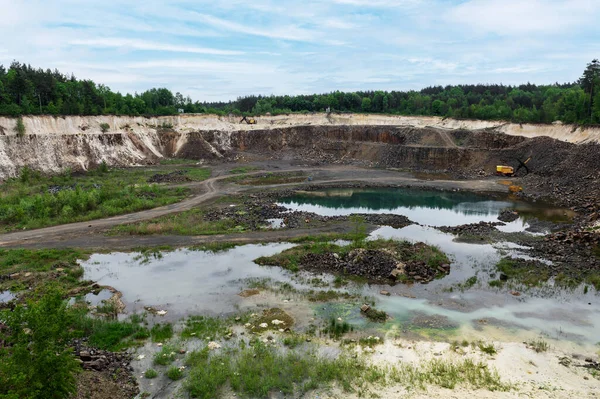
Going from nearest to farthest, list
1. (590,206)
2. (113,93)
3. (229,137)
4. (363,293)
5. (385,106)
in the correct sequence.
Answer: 1. (363,293)
2. (590,206)
3. (229,137)
4. (113,93)
5. (385,106)

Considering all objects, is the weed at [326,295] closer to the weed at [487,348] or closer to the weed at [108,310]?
the weed at [487,348]

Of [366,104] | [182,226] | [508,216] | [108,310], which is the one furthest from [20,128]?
[366,104]

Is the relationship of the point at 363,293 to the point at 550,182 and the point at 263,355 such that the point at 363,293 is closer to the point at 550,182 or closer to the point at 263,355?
the point at 263,355

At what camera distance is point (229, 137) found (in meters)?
82.4

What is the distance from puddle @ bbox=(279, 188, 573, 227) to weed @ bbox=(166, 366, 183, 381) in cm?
2676

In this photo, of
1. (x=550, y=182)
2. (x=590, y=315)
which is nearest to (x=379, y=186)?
(x=550, y=182)

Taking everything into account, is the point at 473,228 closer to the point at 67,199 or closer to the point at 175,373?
the point at 175,373

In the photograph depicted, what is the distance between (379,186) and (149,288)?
3665cm

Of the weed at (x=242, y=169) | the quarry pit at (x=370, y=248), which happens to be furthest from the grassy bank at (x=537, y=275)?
the weed at (x=242, y=169)

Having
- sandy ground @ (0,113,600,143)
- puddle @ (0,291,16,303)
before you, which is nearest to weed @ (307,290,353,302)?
puddle @ (0,291,16,303)

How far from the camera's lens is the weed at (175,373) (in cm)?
1509

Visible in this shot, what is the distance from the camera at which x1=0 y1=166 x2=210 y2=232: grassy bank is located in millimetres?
34781

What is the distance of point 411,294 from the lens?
22.8 metres

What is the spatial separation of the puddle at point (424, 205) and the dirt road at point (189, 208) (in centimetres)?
361
